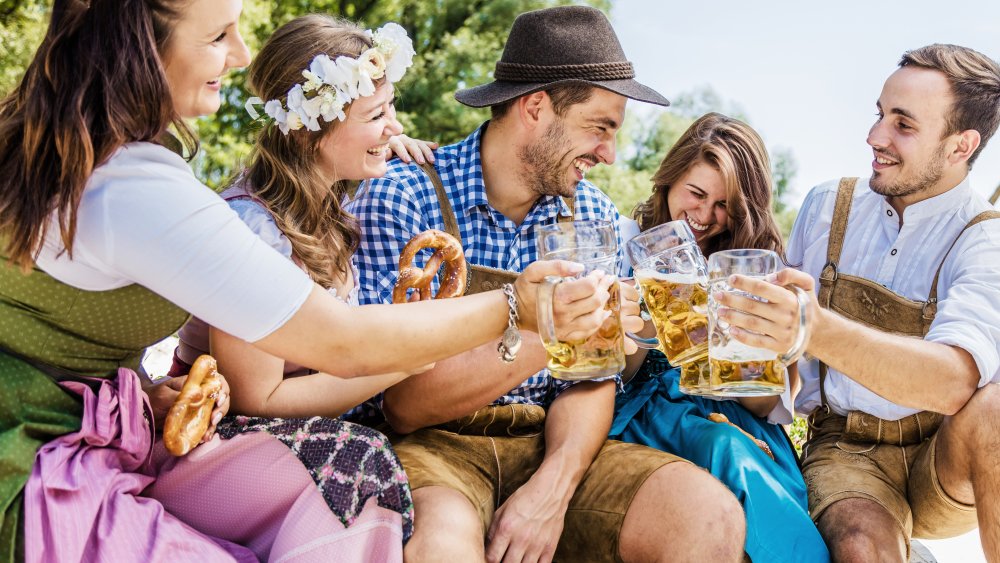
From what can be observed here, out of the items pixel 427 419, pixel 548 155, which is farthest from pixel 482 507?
pixel 548 155

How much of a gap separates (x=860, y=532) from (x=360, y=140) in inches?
73.2

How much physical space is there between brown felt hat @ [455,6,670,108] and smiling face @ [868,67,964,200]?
2.72 feet

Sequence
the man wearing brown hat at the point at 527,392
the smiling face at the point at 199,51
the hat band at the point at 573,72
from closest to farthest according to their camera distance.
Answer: the smiling face at the point at 199,51
the man wearing brown hat at the point at 527,392
the hat band at the point at 573,72

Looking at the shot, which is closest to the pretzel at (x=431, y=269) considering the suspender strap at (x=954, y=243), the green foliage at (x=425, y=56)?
the suspender strap at (x=954, y=243)

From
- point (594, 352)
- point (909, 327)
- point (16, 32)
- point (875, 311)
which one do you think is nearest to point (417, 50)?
point (16, 32)

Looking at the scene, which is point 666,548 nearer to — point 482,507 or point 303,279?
point 482,507

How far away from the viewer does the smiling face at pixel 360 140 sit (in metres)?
2.77

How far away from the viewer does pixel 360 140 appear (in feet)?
9.12

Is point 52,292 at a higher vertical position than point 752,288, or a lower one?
higher

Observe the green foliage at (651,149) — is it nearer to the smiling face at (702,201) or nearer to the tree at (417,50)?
the tree at (417,50)

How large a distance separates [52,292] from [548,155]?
185 cm

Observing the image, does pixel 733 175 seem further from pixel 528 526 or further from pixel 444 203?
pixel 528 526

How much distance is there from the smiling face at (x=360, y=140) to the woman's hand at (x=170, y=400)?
80 centimetres

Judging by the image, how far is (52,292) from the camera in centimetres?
178
